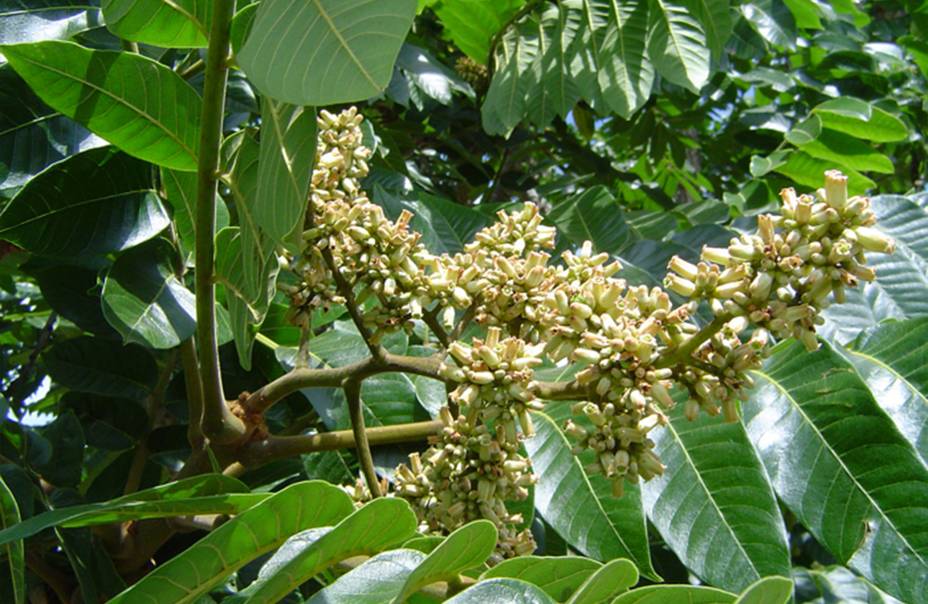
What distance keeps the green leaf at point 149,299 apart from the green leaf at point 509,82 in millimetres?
986

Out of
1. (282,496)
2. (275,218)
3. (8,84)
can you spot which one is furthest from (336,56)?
(8,84)

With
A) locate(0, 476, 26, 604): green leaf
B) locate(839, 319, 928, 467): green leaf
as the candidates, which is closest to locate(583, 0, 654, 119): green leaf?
locate(839, 319, 928, 467): green leaf

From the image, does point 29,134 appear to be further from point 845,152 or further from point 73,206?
point 845,152

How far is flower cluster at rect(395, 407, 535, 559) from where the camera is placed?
3.39 feet

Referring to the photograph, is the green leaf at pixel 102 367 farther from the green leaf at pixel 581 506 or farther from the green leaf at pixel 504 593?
the green leaf at pixel 504 593

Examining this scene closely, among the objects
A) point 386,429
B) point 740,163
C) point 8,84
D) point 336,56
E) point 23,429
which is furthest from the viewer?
point 740,163

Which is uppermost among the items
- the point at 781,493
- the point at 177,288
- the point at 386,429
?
the point at 177,288

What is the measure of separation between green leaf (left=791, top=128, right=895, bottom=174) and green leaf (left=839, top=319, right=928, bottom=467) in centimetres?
92

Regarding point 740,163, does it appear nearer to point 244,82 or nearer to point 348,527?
point 244,82

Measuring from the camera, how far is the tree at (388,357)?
33.5 inches

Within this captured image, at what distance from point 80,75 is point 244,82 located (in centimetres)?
71

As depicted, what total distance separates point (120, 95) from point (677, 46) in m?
1.16

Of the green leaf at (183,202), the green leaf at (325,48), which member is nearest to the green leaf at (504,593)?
the green leaf at (325,48)

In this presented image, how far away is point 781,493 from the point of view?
1.12 m
